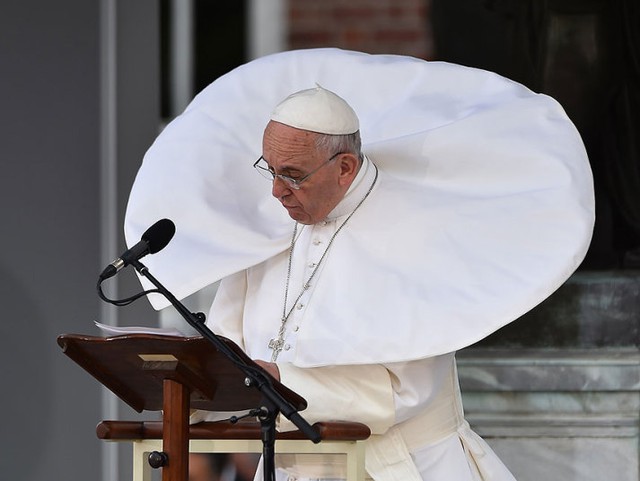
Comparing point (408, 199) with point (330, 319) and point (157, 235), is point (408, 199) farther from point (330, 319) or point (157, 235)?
point (157, 235)

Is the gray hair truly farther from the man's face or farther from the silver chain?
the silver chain

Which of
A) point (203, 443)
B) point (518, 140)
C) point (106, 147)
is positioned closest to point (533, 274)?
point (518, 140)

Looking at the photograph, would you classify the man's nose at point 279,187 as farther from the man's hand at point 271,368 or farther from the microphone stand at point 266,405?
the microphone stand at point 266,405

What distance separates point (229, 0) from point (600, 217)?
5.86ft

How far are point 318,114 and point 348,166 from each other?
0.17m

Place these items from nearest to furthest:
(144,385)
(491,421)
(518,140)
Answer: (144,385), (518,140), (491,421)

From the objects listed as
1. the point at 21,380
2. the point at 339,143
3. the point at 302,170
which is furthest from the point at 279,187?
the point at 21,380

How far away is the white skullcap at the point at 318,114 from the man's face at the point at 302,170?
3 cm

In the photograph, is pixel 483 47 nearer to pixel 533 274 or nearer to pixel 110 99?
A: pixel 110 99

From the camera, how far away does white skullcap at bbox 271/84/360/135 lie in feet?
11.8

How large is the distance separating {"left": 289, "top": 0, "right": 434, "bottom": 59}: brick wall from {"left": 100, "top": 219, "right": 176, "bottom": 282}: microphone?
2.61 meters

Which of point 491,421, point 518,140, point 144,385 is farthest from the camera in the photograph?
point 491,421

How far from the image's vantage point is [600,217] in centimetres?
543

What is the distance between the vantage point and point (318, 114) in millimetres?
3605
